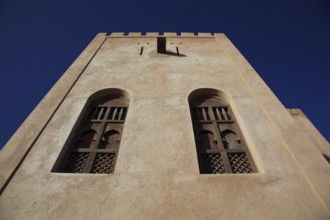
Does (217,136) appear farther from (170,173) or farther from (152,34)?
(152,34)

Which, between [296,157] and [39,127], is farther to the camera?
[39,127]

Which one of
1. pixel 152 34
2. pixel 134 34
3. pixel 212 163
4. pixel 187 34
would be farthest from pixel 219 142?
pixel 134 34

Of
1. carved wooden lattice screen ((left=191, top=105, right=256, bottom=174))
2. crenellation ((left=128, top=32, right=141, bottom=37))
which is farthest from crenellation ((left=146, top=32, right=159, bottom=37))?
carved wooden lattice screen ((left=191, top=105, right=256, bottom=174))

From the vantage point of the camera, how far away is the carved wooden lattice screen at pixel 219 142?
3.98 metres

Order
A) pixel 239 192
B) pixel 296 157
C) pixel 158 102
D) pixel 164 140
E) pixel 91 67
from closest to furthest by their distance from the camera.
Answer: pixel 239 192
pixel 296 157
pixel 164 140
pixel 158 102
pixel 91 67

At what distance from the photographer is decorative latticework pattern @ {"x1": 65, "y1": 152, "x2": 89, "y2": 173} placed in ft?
12.9

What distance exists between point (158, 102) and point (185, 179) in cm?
208

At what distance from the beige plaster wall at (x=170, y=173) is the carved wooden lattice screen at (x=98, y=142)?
345 mm

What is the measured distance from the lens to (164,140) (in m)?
4.00

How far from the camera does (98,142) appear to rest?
14.5 ft

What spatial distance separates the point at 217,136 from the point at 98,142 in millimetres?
2442

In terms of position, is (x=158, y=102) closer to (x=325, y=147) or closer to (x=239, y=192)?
(x=239, y=192)

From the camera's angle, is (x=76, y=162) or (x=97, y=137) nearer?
(x=76, y=162)

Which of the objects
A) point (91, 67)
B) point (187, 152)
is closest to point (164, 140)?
point (187, 152)
